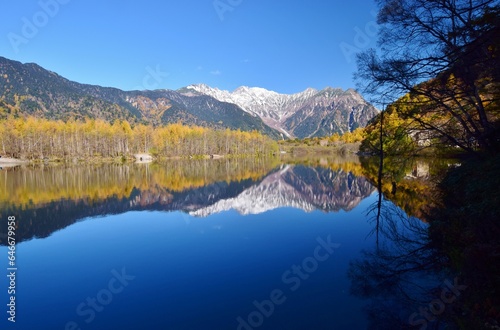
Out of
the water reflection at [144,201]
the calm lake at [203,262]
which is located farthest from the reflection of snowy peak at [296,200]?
the calm lake at [203,262]

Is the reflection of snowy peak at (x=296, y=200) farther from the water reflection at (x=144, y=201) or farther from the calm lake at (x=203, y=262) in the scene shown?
the calm lake at (x=203, y=262)

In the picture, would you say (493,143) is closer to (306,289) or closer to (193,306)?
(306,289)

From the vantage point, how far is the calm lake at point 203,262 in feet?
23.5

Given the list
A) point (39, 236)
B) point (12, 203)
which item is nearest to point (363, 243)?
point (39, 236)

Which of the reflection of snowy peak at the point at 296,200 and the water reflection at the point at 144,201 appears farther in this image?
the reflection of snowy peak at the point at 296,200

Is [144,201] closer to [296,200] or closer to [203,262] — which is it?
[296,200]

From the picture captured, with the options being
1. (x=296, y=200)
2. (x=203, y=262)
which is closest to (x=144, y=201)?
(x=296, y=200)

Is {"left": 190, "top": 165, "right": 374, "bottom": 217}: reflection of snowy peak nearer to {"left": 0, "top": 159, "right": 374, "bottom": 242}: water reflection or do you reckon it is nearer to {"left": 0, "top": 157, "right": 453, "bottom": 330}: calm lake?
{"left": 0, "top": 159, "right": 374, "bottom": 242}: water reflection

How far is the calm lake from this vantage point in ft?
23.5

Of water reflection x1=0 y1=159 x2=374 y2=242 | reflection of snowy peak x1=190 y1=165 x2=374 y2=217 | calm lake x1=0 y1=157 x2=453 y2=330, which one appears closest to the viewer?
calm lake x1=0 y1=157 x2=453 y2=330

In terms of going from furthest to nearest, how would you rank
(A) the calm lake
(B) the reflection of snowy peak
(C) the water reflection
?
(B) the reflection of snowy peak, (C) the water reflection, (A) the calm lake

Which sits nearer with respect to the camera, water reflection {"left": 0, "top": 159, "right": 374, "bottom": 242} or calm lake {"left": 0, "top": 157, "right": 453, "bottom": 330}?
calm lake {"left": 0, "top": 157, "right": 453, "bottom": 330}

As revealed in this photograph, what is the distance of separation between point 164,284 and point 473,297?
7672 mm

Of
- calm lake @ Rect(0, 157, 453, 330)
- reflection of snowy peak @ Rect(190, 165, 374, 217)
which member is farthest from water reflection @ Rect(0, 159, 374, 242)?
calm lake @ Rect(0, 157, 453, 330)
